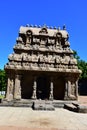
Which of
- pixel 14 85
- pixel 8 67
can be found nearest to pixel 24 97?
pixel 14 85

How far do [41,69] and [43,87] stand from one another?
9.58ft

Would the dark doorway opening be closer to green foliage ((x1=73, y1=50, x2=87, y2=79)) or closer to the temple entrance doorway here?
the temple entrance doorway

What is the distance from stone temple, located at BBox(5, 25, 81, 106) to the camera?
78.4ft

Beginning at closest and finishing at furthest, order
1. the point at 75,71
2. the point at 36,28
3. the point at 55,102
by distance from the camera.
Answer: the point at 55,102, the point at 75,71, the point at 36,28

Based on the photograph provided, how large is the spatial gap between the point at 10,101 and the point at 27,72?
404 cm

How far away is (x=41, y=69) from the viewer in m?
24.2

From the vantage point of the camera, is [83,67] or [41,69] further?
[83,67]

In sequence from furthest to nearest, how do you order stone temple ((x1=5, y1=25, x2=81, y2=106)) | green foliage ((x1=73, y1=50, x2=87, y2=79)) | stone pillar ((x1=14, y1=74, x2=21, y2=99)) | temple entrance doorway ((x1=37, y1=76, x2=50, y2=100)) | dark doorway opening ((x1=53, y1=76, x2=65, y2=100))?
green foliage ((x1=73, y1=50, x2=87, y2=79)) < dark doorway opening ((x1=53, y1=76, x2=65, y2=100)) < temple entrance doorway ((x1=37, y1=76, x2=50, y2=100)) < stone temple ((x1=5, y1=25, x2=81, y2=106)) < stone pillar ((x1=14, y1=74, x2=21, y2=99))

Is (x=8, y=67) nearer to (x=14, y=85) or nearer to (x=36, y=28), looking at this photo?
(x=14, y=85)

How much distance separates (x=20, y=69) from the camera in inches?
936

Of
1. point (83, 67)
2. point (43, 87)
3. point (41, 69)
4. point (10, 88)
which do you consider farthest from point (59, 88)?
point (83, 67)

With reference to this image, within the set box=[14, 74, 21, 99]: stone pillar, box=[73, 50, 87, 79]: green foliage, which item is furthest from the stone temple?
box=[73, 50, 87, 79]: green foliage

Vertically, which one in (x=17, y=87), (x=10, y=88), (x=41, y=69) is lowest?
(x=10, y=88)

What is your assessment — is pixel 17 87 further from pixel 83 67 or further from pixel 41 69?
pixel 83 67
